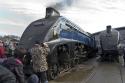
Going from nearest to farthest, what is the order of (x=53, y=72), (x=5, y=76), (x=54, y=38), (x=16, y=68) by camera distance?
(x=5, y=76) < (x=16, y=68) < (x=53, y=72) < (x=54, y=38)

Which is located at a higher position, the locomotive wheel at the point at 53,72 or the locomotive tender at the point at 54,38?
the locomotive tender at the point at 54,38

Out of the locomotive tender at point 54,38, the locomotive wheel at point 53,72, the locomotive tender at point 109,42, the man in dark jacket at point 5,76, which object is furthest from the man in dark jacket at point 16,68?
the locomotive tender at point 109,42

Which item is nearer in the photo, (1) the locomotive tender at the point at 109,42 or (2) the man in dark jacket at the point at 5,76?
(2) the man in dark jacket at the point at 5,76

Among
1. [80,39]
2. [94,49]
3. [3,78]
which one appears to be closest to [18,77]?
[3,78]

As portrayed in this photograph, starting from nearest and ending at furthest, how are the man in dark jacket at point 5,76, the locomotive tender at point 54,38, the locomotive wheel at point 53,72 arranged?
the man in dark jacket at point 5,76 → the locomotive wheel at point 53,72 → the locomotive tender at point 54,38

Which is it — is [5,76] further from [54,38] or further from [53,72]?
[54,38]

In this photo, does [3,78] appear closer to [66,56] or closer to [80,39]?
[66,56]

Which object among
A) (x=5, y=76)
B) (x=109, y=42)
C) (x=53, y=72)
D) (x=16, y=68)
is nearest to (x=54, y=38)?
(x=53, y=72)

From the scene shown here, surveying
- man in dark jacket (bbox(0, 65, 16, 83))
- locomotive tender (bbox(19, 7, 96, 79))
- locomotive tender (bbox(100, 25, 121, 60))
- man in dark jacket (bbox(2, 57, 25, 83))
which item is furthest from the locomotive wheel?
locomotive tender (bbox(100, 25, 121, 60))

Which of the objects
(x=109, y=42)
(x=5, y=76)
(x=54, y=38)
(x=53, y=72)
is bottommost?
(x=53, y=72)

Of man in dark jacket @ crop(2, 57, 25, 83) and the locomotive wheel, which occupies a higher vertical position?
man in dark jacket @ crop(2, 57, 25, 83)

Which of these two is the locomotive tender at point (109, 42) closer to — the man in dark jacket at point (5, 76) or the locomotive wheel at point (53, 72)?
the locomotive wheel at point (53, 72)

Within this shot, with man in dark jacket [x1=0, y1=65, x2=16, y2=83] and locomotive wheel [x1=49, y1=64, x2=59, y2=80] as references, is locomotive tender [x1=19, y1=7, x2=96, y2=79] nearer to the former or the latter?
locomotive wheel [x1=49, y1=64, x2=59, y2=80]

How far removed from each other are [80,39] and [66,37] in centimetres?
554
